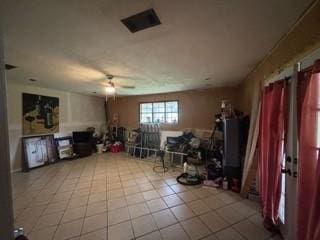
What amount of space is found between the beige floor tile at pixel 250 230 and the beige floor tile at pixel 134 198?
1.53 metres

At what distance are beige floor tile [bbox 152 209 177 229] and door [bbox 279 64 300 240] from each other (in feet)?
4.34

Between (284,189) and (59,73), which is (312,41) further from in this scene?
(59,73)

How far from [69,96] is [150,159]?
11.9 feet

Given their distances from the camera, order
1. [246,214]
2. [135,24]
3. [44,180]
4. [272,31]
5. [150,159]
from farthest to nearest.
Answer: [150,159] < [44,180] < [246,214] < [272,31] < [135,24]

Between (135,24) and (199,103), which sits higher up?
(135,24)

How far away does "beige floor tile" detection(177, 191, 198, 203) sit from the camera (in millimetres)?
3013

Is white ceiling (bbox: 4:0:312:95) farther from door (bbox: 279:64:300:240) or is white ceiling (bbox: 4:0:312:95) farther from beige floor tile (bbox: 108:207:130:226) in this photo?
beige floor tile (bbox: 108:207:130:226)

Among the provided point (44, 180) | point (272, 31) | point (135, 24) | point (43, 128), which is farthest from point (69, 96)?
point (272, 31)

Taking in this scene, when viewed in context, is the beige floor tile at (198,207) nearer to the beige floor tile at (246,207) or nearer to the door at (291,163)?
the beige floor tile at (246,207)

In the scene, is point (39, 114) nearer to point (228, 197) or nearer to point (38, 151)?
point (38, 151)

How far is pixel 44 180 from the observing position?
13.0 feet

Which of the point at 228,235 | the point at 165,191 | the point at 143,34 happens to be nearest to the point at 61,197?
the point at 165,191

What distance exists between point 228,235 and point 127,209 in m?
1.48

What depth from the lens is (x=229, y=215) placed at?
2.51 m
